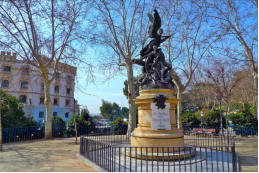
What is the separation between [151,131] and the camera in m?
7.01

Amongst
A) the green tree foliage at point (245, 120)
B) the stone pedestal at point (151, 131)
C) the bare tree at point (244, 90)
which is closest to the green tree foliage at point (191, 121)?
the green tree foliage at point (245, 120)

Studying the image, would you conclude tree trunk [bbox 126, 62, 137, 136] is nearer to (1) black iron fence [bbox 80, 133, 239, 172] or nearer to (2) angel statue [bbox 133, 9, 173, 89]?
(2) angel statue [bbox 133, 9, 173, 89]

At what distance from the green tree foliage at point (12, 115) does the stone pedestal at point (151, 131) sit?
410 inches

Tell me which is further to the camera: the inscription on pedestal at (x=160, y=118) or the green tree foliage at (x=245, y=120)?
the green tree foliage at (x=245, y=120)

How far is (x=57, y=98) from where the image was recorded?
39.2 meters

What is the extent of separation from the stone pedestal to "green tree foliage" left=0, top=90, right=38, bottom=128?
10.4m

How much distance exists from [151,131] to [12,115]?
11326 millimetres

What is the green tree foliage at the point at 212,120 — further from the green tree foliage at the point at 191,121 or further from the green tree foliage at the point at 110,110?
the green tree foliage at the point at 110,110

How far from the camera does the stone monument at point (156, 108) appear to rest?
6871mm

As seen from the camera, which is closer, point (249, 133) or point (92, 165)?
point (92, 165)

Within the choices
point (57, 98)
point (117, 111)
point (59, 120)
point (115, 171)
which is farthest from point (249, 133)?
point (117, 111)

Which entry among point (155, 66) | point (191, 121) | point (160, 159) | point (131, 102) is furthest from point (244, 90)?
point (160, 159)

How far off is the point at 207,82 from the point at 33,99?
31.7 m

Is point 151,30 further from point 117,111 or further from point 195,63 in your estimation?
point 117,111
